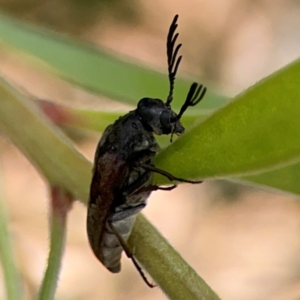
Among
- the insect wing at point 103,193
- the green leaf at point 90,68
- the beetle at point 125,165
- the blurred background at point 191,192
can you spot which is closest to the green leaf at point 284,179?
the beetle at point 125,165

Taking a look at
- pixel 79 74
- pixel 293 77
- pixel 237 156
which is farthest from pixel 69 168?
pixel 79 74

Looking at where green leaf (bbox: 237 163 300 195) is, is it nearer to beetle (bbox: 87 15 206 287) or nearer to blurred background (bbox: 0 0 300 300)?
beetle (bbox: 87 15 206 287)

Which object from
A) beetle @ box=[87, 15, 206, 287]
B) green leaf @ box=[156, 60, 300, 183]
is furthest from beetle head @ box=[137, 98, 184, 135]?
green leaf @ box=[156, 60, 300, 183]

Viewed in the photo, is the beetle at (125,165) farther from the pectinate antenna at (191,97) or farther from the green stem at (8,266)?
the green stem at (8,266)

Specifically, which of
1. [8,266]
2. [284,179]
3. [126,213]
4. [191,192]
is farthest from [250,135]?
[191,192]

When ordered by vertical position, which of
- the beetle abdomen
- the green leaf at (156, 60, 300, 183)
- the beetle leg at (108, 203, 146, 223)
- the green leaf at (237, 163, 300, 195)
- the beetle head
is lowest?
the beetle abdomen

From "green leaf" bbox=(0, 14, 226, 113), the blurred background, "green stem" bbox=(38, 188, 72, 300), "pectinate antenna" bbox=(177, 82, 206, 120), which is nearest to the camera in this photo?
"green stem" bbox=(38, 188, 72, 300)

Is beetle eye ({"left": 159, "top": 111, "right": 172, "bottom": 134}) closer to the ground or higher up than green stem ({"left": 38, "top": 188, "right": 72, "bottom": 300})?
higher up

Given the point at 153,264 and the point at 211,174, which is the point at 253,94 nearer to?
the point at 211,174
